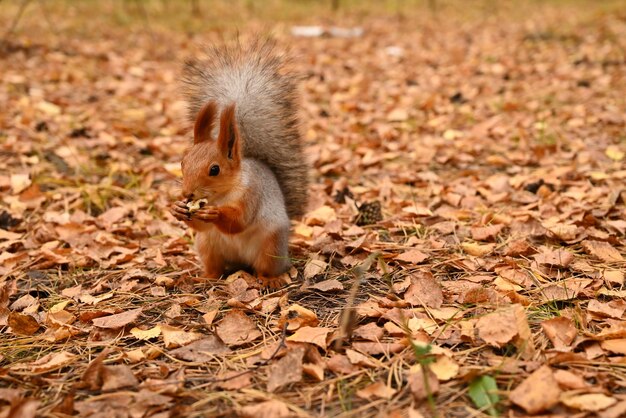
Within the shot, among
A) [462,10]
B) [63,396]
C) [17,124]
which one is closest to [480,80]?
[17,124]

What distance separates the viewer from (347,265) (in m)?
→ 2.32

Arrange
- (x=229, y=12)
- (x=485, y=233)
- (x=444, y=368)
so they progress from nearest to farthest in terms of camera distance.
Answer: (x=444, y=368), (x=485, y=233), (x=229, y=12)

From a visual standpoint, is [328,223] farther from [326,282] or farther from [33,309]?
[33,309]

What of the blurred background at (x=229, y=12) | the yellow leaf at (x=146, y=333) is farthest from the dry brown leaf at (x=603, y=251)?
the blurred background at (x=229, y=12)

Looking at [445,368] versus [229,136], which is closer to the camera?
[445,368]

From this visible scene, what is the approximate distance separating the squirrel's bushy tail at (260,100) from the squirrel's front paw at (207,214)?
0.37 m

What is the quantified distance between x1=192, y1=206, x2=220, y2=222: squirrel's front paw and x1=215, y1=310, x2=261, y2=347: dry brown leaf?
31cm

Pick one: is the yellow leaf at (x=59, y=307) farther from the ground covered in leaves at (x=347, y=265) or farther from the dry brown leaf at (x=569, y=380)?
the dry brown leaf at (x=569, y=380)

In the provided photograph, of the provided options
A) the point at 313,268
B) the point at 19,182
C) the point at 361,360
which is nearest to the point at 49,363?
the point at 361,360

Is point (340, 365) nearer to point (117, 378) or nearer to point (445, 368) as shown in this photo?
point (445, 368)

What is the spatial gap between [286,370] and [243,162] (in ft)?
2.76

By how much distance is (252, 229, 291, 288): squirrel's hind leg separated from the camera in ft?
7.19

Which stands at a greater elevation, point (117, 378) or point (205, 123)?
point (205, 123)

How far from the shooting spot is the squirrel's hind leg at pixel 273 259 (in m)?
2.19
